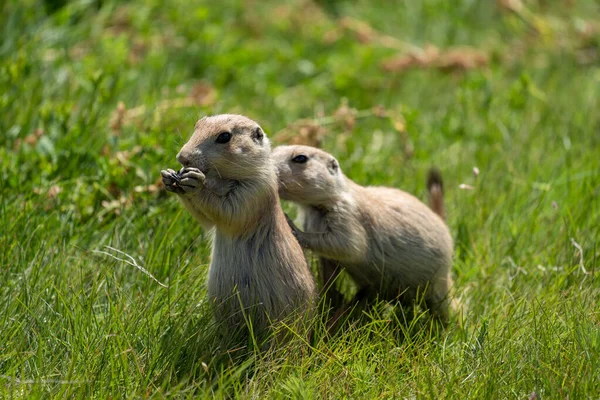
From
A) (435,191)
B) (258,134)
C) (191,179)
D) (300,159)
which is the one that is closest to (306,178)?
(300,159)

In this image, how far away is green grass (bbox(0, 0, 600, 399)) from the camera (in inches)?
152

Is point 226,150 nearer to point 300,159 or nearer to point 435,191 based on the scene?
point 300,159

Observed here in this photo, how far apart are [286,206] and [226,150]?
1.34 metres

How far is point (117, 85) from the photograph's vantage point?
6508 mm

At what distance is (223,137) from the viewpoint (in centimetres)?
421

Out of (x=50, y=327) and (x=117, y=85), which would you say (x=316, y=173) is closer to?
(x=50, y=327)

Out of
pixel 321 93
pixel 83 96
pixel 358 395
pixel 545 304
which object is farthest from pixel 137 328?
pixel 321 93

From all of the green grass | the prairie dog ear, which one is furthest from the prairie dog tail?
the prairie dog ear

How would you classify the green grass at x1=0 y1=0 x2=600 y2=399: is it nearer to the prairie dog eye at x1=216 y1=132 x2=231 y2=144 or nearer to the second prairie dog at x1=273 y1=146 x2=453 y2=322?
the second prairie dog at x1=273 y1=146 x2=453 y2=322

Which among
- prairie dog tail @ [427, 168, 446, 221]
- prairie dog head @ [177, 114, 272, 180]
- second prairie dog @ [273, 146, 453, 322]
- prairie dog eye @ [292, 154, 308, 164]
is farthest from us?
prairie dog tail @ [427, 168, 446, 221]

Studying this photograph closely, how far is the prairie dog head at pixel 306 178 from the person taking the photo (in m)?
4.66

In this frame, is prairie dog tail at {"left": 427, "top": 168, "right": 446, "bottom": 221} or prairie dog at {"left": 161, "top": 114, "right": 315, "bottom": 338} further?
prairie dog tail at {"left": 427, "top": 168, "right": 446, "bottom": 221}

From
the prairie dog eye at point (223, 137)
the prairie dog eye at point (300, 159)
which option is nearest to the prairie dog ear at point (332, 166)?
the prairie dog eye at point (300, 159)

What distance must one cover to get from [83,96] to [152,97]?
1.93ft
